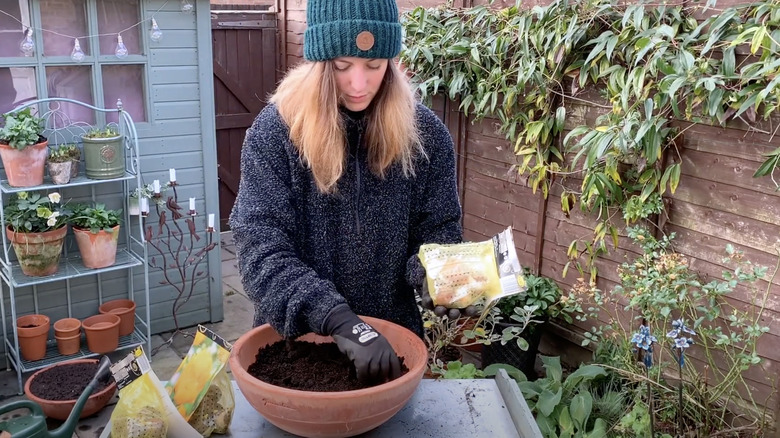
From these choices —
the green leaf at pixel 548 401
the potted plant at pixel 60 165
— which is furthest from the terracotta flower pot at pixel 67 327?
the green leaf at pixel 548 401

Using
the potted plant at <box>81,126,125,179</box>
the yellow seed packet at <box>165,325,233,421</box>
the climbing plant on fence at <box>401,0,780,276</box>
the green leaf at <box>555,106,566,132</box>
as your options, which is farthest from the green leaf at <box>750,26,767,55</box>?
the potted plant at <box>81,126,125,179</box>

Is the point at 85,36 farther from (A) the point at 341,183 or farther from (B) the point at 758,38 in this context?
(B) the point at 758,38

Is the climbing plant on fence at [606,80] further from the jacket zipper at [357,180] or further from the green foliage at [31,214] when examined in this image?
the green foliage at [31,214]

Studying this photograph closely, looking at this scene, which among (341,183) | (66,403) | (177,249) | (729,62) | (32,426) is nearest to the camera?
(341,183)

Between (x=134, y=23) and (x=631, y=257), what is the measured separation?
275 centimetres

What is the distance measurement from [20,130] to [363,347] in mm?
2577

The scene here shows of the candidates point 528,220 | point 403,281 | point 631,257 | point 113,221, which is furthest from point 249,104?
point 403,281

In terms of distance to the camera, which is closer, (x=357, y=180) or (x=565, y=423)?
(x=357, y=180)

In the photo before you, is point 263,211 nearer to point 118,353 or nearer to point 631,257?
point 631,257

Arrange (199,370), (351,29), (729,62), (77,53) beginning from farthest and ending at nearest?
(77,53) < (729,62) < (351,29) < (199,370)

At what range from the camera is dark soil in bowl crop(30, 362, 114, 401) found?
3148mm

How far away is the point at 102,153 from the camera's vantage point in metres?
3.45

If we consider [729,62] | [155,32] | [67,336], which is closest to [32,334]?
[67,336]

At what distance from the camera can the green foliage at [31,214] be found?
329 cm
